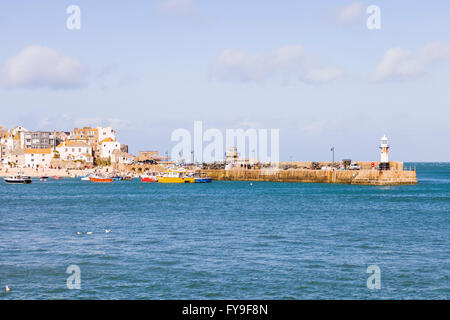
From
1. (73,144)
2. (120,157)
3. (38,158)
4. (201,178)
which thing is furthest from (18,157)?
(201,178)

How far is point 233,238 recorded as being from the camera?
35188 millimetres

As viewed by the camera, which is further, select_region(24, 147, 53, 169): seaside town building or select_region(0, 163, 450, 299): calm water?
select_region(24, 147, 53, 169): seaside town building

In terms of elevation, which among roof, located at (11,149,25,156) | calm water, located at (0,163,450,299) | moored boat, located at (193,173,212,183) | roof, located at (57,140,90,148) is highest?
roof, located at (57,140,90,148)

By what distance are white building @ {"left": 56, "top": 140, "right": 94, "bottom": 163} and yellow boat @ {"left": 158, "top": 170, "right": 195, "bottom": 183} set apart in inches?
2127

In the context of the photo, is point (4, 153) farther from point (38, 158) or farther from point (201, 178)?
point (201, 178)

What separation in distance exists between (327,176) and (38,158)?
380 feet

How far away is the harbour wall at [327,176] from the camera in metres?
104

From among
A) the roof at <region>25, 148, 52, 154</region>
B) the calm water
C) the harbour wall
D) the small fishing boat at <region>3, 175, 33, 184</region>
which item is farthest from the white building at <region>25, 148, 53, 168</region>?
the calm water

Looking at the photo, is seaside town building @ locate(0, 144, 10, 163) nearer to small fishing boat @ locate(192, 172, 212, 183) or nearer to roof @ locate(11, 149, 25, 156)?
roof @ locate(11, 149, 25, 156)

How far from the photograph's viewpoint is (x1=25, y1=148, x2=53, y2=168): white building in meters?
189

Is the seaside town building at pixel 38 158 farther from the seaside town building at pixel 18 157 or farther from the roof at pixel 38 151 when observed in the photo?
the seaside town building at pixel 18 157
